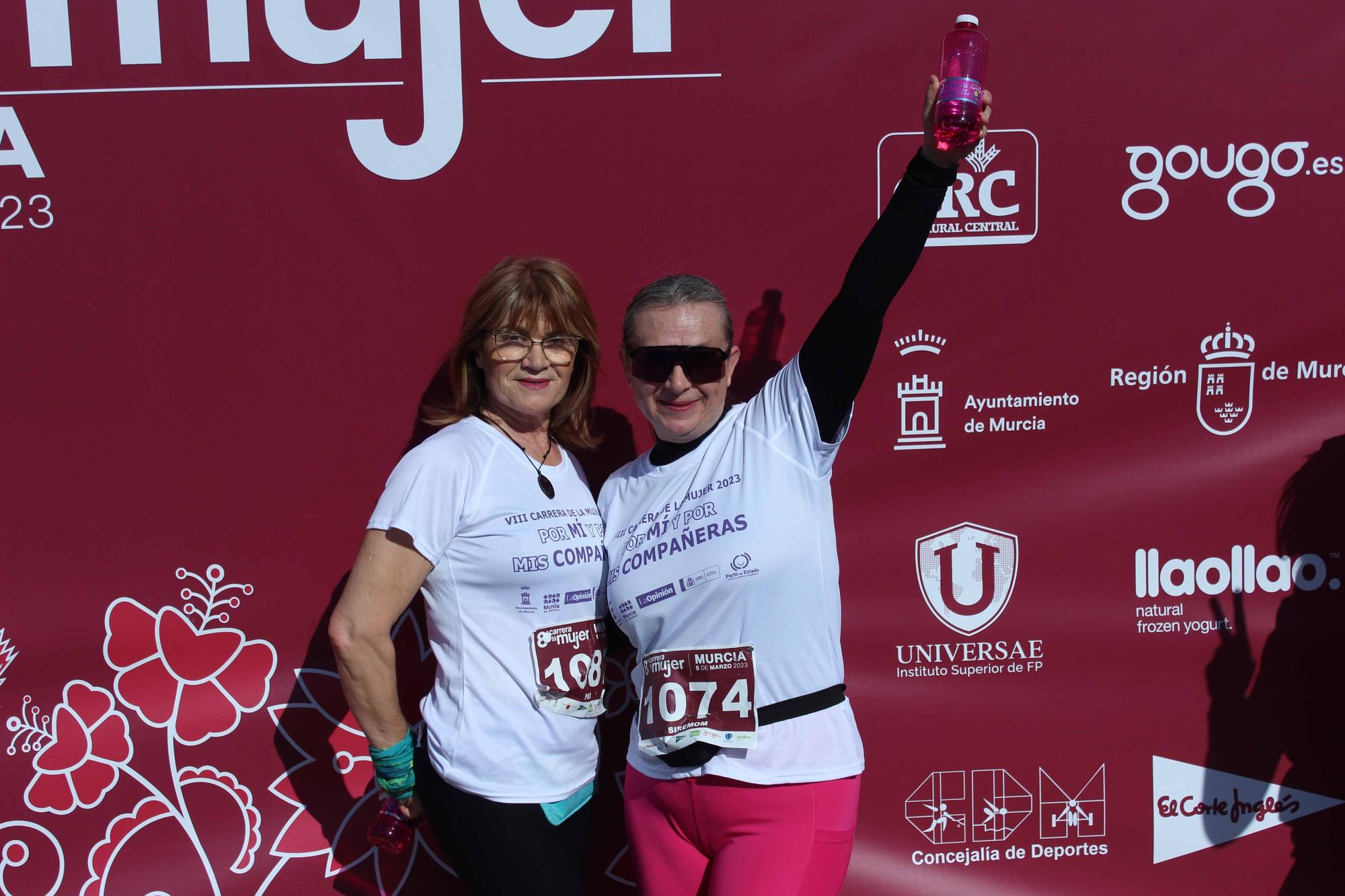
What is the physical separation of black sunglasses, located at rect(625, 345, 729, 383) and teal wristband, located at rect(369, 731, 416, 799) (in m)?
0.82

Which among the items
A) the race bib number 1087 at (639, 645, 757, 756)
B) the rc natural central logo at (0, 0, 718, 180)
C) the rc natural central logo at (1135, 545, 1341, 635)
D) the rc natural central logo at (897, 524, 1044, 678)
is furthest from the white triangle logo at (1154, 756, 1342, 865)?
the rc natural central logo at (0, 0, 718, 180)

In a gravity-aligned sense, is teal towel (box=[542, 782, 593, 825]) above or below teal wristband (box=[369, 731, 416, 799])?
below

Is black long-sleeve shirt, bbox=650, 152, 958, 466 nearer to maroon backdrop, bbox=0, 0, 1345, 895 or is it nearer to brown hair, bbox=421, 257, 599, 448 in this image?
brown hair, bbox=421, 257, 599, 448

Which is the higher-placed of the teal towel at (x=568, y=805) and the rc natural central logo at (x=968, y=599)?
the rc natural central logo at (x=968, y=599)

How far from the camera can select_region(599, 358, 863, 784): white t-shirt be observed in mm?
1642

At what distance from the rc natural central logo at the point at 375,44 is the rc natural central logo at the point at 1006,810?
69.3 inches

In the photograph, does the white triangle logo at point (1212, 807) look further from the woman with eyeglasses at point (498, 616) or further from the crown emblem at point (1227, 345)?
the woman with eyeglasses at point (498, 616)

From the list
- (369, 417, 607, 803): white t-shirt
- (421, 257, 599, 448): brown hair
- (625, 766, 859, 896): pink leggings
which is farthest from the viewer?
(421, 257, 599, 448): brown hair

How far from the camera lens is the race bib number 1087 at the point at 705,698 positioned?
1655mm

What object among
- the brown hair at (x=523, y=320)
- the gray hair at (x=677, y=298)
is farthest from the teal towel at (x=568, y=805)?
the gray hair at (x=677, y=298)

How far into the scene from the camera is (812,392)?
1.63 m

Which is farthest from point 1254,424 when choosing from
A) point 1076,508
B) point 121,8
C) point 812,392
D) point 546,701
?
point 121,8

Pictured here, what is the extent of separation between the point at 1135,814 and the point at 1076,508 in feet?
2.49

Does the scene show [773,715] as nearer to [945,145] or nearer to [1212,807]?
[945,145]
